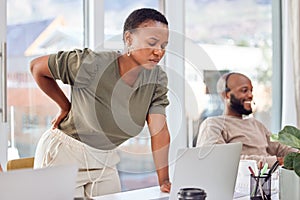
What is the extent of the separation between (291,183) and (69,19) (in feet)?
6.21

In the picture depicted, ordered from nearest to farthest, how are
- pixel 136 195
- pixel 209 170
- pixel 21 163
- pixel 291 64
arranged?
pixel 209 170 → pixel 136 195 → pixel 21 163 → pixel 291 64

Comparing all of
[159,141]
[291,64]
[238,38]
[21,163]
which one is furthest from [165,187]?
[291,64]

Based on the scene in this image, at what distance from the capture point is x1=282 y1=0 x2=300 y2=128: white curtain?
3.89 meters

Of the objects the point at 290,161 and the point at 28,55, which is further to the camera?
the point at 28,55

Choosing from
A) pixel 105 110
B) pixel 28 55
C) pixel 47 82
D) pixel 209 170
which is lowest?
pixel 209 170

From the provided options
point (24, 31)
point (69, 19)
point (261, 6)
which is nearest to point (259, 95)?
point (261, 6)

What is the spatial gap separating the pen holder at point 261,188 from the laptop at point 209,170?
6.9 inches

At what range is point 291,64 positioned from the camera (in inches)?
156

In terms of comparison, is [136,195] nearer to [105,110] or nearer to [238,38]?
[105,110]

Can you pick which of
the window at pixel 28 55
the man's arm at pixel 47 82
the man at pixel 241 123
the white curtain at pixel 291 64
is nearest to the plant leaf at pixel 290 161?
the man's arm at pixel 47 82

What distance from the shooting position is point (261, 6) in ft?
13.4

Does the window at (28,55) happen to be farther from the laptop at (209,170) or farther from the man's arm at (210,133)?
the laptop at (209,170)

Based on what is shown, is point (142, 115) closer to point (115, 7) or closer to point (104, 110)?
point (104, 110)

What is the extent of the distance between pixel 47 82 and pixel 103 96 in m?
0.30
